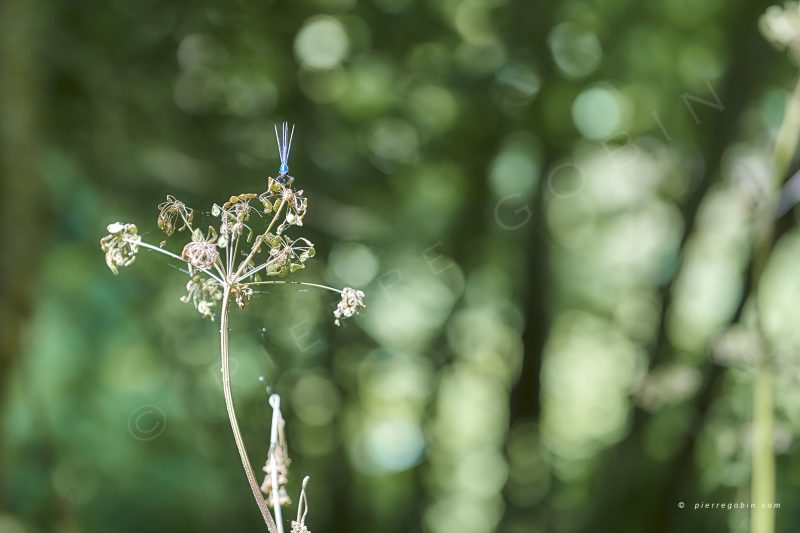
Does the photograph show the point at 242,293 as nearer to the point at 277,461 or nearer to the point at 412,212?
the point at 277,461

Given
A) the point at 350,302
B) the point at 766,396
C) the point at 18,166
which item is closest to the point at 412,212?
A: the point at 18,166

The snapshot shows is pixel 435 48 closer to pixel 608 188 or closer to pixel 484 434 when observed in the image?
pixel 608 188

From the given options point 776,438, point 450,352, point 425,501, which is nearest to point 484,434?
point 425,501

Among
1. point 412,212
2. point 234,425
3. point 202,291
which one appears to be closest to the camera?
point 234,425

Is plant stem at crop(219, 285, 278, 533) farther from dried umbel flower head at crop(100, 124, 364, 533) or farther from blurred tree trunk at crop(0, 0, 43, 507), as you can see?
blurred tree trunk at crop(0, 0, 43, 507)

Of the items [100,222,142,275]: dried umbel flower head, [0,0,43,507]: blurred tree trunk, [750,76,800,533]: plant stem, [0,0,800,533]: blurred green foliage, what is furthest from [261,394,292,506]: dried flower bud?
[0,0,43,507]: blurred tree trunk

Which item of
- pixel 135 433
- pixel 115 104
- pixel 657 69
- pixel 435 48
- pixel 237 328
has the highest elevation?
pixel 657 69
